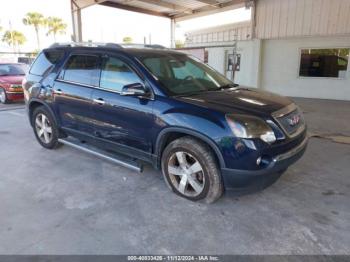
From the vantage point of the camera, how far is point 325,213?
2.98 m

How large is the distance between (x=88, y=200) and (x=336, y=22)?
1111 centimetres

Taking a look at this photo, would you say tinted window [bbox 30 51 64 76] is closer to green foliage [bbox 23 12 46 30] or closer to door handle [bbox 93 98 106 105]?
door handle [bbox 93 98 106 105]

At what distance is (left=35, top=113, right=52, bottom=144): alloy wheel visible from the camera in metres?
4.88

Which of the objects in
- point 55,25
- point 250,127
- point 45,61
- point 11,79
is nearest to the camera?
point 250,127

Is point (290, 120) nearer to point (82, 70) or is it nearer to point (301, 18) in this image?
point (82, 70)

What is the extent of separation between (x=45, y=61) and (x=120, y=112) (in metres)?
2.20

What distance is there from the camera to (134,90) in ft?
10.7

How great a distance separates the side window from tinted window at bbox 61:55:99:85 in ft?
0.56

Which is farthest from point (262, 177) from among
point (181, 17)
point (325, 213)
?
point (181, 17)

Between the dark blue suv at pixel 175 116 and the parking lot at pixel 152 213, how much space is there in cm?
34

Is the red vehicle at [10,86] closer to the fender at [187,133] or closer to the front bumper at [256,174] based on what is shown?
the fender at [187,133]

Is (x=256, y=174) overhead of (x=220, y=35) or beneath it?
beneath

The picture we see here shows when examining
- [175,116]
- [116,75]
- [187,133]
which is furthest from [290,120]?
[116,75]

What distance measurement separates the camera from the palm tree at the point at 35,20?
149 ft
